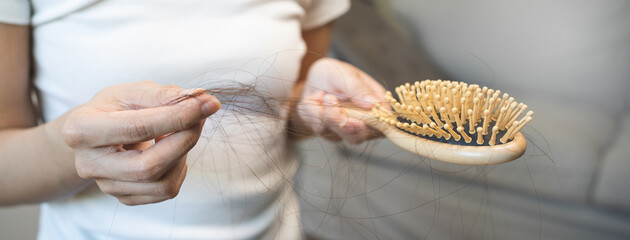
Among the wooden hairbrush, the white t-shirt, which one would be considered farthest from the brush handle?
the white t-shirt

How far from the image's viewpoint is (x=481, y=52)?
0.61m

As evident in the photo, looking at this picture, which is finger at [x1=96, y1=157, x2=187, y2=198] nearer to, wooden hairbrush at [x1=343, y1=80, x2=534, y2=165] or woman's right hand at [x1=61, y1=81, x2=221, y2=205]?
woman's right hand at [x1=61, y1=81, x2=221, y2=205]

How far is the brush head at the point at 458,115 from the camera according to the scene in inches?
11.6

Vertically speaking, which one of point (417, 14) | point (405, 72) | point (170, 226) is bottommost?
point (170, 226)

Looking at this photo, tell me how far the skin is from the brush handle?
0.10 ft

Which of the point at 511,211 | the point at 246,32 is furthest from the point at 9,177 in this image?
the point at 511,211

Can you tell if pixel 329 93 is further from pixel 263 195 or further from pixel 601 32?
pixel 601 32

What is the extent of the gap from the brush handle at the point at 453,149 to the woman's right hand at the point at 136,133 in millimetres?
168

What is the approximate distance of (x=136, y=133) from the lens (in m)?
0.23

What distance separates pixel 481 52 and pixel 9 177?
0.66 metres

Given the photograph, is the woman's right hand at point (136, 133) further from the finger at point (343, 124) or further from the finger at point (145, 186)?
the finger at point (343, 124)

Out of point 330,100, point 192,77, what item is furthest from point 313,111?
point 192,77

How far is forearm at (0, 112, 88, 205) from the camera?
0.98 feet

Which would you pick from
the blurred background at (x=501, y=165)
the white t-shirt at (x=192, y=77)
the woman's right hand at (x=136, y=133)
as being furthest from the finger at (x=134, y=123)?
the blurred background at (x=501, y=165)
